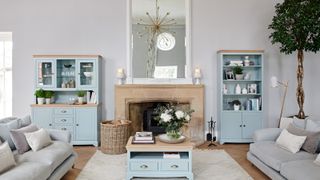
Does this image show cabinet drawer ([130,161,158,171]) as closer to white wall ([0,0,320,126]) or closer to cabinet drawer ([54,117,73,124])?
cabinet drawer ([54,117,73,124])

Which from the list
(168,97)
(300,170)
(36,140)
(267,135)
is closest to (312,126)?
(267,135)

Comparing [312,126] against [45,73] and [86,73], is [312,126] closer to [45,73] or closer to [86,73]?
[86,73]

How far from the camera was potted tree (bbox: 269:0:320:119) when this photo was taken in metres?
4.89

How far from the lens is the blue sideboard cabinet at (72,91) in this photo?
5531 mm

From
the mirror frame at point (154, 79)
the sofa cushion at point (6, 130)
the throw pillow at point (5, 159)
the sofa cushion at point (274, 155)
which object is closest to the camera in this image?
the throw pillow at point (5, 159)

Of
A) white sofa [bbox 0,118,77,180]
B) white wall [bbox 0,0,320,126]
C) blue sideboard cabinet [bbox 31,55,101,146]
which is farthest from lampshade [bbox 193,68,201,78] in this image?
white sofa [bbox 0,118,77,180]

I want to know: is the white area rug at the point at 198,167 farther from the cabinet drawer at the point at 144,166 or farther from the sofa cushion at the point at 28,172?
the sofa cushion at the point at 28,172

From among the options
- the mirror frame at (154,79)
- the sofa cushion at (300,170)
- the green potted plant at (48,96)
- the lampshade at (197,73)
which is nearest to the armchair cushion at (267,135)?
the sofa cushion at (300,170)

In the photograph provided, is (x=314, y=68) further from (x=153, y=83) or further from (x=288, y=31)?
(x=153, y=83)

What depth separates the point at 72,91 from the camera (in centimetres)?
598

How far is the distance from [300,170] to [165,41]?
3.91 meters

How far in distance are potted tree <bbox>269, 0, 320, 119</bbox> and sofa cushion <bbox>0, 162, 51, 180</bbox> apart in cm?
443

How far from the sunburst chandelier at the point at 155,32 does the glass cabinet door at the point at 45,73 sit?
1945 mm

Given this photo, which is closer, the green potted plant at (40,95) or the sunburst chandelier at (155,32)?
the green potted plant at (40,95)
